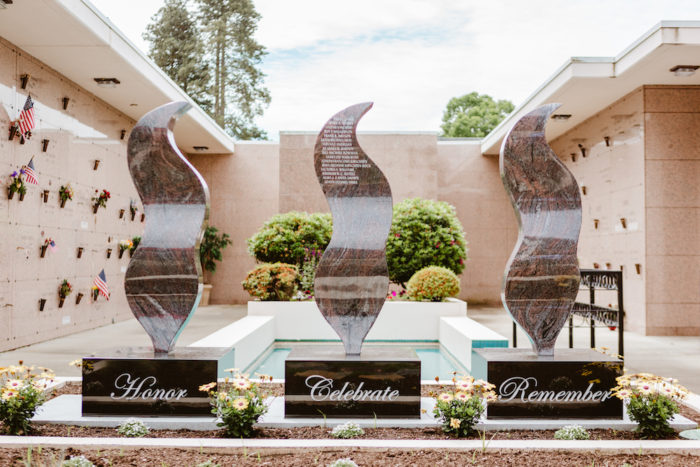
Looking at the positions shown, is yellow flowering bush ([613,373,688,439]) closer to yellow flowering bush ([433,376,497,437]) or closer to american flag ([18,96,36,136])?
yellow flowering bush ([433,376,497,437])

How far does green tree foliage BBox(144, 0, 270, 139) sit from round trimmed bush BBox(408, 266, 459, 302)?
1405cm

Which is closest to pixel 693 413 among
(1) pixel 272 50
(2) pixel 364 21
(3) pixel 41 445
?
(3) pixel 41 445

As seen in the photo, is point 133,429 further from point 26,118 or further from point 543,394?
point 26,118

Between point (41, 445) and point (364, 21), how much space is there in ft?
64.6

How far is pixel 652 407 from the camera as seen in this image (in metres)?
3.79

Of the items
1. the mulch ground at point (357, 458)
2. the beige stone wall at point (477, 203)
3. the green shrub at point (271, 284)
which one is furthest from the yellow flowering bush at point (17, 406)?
the beige stone wall at point (477, 203)

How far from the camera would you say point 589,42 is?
62.5 ft

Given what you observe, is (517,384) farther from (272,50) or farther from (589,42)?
(272,50)

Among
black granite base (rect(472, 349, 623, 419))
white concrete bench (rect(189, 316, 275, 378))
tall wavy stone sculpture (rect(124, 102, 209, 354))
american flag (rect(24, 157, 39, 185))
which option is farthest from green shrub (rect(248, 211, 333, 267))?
black granite base (rect(472, 349, 623, 419))

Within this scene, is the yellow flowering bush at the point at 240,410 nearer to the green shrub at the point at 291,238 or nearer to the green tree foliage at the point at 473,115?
the green shrub at the point at 291,238

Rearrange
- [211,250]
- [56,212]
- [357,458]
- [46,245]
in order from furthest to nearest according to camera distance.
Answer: [211,250]
[56,212]
[46,245]
[357,458]

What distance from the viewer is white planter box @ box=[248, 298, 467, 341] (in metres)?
9.23

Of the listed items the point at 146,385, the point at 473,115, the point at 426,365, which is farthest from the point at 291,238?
the point at 473,115

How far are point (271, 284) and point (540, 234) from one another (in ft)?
19.4
